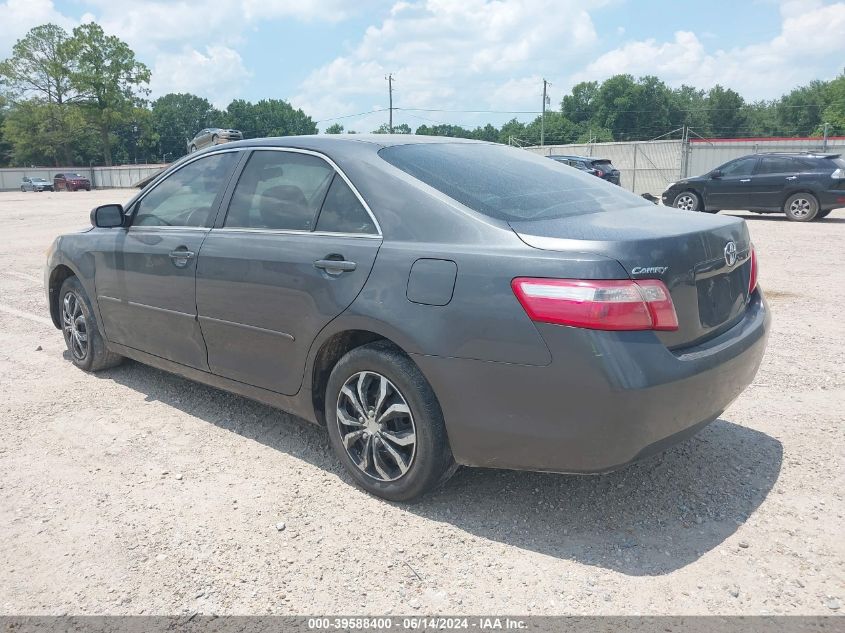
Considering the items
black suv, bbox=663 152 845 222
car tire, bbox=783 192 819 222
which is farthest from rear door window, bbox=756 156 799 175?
car tire, bbox=783 192 819 222

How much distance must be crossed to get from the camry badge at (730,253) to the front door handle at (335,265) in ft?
5.37

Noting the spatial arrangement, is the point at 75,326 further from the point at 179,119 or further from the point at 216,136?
the point at 179,119

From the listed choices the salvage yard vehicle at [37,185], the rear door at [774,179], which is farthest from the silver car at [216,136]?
the salvage yard vehicle at [37,185]

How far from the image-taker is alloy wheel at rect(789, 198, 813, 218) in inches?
619

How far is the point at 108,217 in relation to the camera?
14.8ft

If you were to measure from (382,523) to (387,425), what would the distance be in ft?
1.41

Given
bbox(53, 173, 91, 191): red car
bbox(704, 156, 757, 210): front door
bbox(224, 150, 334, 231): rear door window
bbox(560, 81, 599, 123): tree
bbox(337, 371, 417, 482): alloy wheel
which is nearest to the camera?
bbox(337, 371, 417, 482): alloy wheel

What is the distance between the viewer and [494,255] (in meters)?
2.72

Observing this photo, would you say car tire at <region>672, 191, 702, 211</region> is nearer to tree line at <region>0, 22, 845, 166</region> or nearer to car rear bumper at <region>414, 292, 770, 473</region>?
car rear bumper at <region>414, 292, 770, 473</region>

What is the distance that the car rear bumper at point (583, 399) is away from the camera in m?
2.51

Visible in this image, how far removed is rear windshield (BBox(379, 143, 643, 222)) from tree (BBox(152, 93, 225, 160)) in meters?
109

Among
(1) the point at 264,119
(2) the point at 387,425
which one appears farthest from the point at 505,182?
(1) the point at 264,119

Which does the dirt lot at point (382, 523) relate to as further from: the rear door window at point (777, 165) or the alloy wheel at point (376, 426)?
the rear door window at point (777, 165)

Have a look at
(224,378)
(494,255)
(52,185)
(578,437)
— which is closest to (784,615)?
(578,437)
